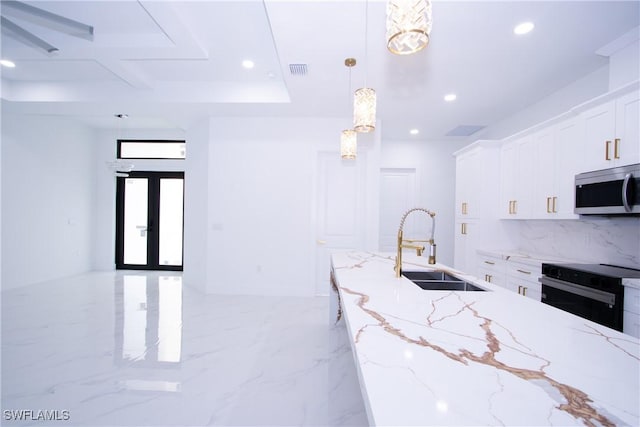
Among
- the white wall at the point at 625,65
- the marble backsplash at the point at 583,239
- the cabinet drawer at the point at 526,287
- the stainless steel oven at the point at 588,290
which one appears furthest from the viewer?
the cabinet drawer at the point at 526,287

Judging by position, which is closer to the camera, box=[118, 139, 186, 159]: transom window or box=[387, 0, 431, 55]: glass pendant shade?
box=[387, 0, 431, 55]: glass pendant shade

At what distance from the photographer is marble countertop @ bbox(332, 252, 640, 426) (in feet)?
1.89

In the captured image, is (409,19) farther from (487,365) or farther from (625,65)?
(625,65)

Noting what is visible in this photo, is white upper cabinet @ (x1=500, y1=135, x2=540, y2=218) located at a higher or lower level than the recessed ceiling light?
lower

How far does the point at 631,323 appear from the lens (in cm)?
196

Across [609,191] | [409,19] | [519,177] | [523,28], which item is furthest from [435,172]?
[409,19]

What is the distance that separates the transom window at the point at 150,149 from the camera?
6.23m

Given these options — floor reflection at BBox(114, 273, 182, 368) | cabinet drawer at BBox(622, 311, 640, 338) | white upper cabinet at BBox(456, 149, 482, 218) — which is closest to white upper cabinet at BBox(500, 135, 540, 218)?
white upper cabinet at BBox(456, 149, 482, 218)

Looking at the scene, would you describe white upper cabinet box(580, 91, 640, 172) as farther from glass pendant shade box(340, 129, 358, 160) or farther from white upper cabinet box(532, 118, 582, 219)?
glass pendant shade box(340, 129, 358, 160)

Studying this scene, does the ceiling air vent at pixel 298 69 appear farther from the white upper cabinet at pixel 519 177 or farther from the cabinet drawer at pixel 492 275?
the cabinet drawer at pixel 492 275

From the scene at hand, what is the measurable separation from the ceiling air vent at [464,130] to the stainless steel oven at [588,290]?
2854 millimetres

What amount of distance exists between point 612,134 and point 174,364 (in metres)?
4.13

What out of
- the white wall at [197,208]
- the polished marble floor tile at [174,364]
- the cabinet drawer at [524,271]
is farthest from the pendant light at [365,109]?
the white wall at [197,208]

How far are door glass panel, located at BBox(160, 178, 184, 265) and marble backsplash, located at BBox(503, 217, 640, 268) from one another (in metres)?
6.20
